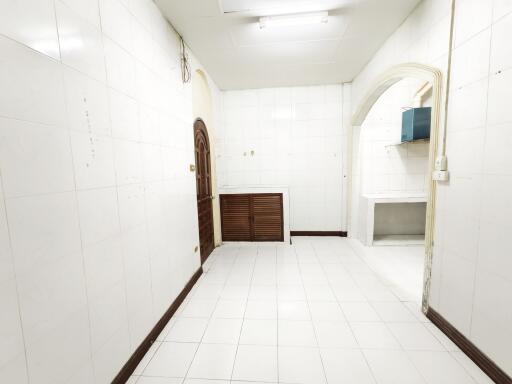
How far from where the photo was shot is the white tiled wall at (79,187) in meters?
0.95

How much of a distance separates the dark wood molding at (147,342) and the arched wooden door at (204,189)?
3.16ft

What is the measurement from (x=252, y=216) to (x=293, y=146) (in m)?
1.57

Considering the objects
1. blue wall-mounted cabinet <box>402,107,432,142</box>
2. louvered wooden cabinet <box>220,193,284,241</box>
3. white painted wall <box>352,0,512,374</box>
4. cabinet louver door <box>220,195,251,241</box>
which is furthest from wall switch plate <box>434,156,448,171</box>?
cabinet louver door <box>220,195,251,241</box>

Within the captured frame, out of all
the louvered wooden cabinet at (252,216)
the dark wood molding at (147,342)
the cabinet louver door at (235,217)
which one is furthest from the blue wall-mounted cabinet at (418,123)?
the dark wood molding at (147,342)

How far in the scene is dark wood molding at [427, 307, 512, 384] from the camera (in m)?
1.44

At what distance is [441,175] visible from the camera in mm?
1907

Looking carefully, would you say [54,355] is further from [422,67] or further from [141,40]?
[422,67]

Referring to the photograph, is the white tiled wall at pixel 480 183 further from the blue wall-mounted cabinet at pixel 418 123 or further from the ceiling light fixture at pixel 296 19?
the blue wall-mounted cabinet at pixel 418 123

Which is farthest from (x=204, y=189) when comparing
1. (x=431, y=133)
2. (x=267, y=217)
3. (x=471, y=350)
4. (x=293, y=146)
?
(x=471, y=350)

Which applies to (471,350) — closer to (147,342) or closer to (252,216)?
(147,342)

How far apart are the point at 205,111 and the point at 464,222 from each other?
3524mm

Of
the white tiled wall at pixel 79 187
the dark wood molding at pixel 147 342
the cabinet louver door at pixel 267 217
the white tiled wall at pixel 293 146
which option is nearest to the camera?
the white tiled wall at pixel 79 187

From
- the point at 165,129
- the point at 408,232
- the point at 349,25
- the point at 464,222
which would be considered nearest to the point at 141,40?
the point at 165,129

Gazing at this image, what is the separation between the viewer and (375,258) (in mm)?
3520
